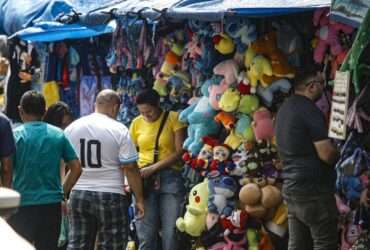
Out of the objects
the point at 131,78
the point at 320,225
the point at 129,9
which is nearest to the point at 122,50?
the point at 131,78

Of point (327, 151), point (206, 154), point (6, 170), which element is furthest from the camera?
point (206, 154)

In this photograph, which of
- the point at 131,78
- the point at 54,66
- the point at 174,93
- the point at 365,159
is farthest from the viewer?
the point at 54,66

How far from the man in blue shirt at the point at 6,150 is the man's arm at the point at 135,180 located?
1.48 meters

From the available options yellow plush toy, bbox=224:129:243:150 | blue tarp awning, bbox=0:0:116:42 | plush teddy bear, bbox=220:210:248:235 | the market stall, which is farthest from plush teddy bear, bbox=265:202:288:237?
blue tarp awning, bbox=0:0:116:42

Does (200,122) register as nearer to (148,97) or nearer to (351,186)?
(148,97)

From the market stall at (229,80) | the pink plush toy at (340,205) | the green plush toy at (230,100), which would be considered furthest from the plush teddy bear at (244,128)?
the pink plush toy at (340,205)

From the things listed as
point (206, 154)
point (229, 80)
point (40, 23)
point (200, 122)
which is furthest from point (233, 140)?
point (40, 23)

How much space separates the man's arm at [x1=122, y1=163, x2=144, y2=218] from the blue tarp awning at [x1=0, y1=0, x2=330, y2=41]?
140cm

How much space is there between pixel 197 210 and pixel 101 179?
3.17ft

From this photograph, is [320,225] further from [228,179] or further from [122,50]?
[122,50]

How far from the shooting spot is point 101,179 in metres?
10.7

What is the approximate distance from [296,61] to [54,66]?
4.87m

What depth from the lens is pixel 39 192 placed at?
10.0 meters

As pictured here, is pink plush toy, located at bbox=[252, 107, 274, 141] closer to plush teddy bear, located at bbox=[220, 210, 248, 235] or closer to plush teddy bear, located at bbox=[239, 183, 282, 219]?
plush teddy bear, located at bbox=[239, 183, 282, 219]
